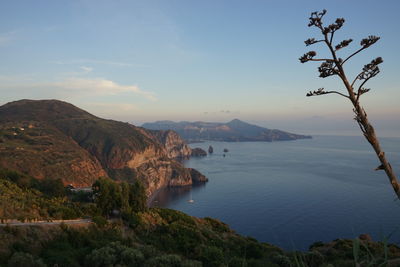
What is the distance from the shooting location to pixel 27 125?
487ft

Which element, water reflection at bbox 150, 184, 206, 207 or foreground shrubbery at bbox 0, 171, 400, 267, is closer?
foreground shrubbery at bbox 0, 171, 400, 267

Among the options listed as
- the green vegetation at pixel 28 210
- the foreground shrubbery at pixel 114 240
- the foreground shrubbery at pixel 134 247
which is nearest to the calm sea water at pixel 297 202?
the foreground shrubbery at pixel 134 247

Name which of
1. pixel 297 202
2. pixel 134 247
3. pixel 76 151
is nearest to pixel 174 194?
pixel 76 151

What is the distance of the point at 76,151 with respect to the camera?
131 meters

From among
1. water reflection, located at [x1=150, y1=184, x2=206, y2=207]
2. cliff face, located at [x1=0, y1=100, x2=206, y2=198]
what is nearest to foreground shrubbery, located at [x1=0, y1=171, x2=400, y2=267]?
cliff face, located at [x1=0, y1=100, x2=206, y2=198]

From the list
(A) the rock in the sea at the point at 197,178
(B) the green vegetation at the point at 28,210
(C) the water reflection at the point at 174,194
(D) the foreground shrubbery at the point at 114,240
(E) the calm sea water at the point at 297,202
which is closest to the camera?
(D) the foreground shrubbery at the point at 114,240

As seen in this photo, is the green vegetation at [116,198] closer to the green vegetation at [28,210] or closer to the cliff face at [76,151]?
the green vegetation at [28,210]

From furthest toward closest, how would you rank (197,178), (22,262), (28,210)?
1. (197,178)
2. (28,210)
3. (22,262)

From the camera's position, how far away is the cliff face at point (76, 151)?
4178 inches

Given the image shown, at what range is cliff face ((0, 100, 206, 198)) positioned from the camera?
→ 10612 centimetres

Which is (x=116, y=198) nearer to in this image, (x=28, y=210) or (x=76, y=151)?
(x=28, y=210)

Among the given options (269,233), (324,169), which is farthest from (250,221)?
(324,169)

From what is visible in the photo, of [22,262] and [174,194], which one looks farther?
[174,194]

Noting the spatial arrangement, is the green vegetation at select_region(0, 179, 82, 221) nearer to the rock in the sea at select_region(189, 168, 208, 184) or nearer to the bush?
the bush
